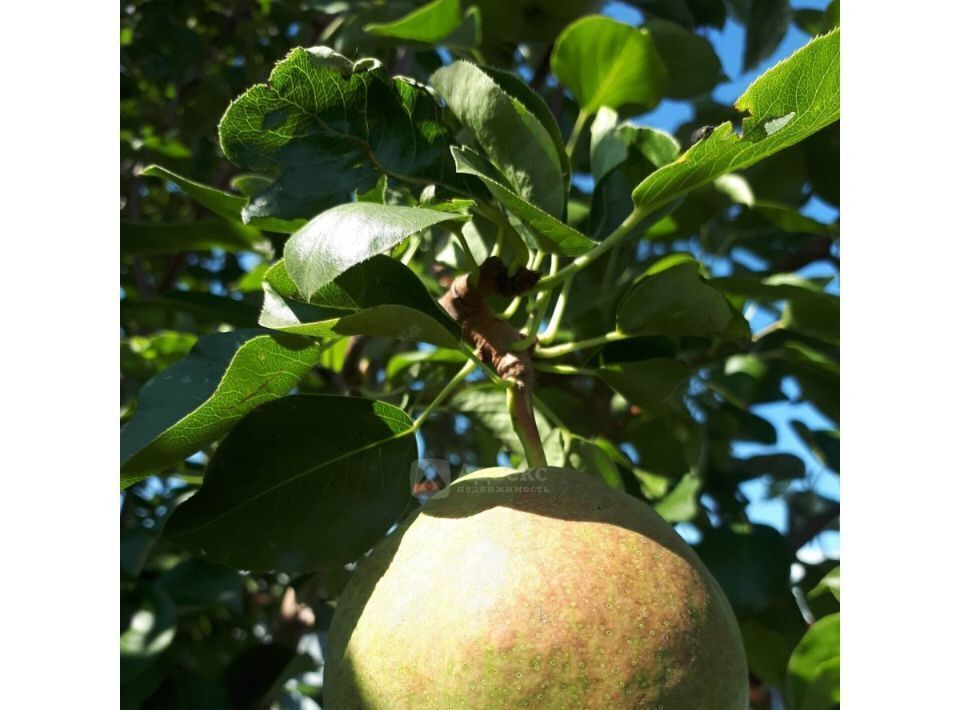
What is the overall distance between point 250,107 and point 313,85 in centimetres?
5

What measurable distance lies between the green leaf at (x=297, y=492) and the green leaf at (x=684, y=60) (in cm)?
69

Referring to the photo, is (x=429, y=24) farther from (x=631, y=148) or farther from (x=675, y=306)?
(x=675, y=306)

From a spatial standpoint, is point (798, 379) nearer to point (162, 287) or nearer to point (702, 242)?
point (702, 242)

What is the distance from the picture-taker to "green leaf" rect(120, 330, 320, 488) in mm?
758

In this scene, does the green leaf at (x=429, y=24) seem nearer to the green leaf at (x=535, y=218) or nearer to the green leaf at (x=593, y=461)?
the green leaf at (x=535, y=218)

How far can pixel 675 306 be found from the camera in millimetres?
902

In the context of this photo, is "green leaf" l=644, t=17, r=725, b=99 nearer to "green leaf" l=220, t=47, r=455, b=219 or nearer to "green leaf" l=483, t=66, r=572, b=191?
"green leaf" l=483, t=66, r=572, b=191

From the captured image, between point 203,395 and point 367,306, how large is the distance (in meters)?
0.16

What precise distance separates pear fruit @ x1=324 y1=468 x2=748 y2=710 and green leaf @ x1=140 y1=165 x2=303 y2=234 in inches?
12.6

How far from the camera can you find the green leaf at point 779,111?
684 mm

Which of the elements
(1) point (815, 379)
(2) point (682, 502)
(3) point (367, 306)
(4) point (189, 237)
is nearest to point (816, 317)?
(1) point (815, 379)

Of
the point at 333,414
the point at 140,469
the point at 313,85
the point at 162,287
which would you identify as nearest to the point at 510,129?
the point at 313,85

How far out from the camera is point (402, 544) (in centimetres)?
72

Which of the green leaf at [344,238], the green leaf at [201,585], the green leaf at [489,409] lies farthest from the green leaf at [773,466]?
the green leaf at [344,238]
